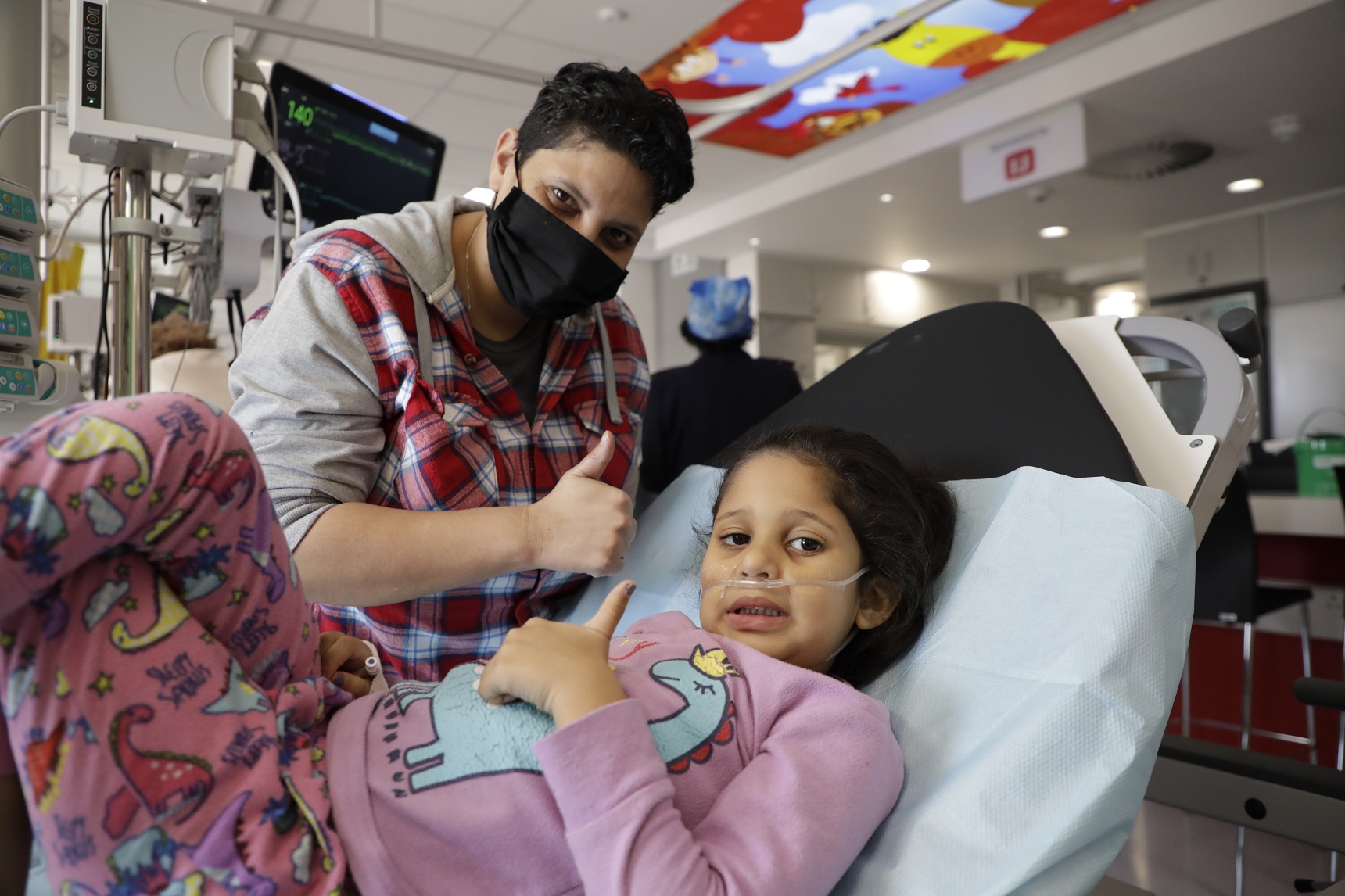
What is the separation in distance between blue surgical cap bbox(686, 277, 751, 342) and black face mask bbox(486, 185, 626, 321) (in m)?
1.58

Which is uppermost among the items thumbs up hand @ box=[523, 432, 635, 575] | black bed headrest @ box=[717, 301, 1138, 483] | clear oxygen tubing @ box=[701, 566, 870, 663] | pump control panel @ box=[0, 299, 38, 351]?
pump control panel @ box=[0, 299, 38, 351]

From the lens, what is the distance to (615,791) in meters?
0.73

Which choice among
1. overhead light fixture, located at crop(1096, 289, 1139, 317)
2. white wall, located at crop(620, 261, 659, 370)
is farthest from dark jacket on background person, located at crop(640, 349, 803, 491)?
overhead light fixture, located at crop(1096, 289, 1139, 317)

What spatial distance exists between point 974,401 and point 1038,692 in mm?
492

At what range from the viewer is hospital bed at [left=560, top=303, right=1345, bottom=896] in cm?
81

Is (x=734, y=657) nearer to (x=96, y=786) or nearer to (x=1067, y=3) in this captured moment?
(x=96, y=786)

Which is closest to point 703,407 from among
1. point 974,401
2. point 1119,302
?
point 974,401

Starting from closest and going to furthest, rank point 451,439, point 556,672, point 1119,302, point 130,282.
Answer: point 556,672, point 451,439, point 130,282, point 1119,302

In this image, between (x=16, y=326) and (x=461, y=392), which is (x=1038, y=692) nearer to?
(x=461, y=392)

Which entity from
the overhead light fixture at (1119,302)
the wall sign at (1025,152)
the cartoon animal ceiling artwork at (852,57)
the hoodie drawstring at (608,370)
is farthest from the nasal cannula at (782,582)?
the overhead light fixture at (1119,302)

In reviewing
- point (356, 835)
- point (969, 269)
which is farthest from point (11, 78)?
point (969, 269)

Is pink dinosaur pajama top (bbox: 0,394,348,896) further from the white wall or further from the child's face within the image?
the white wall

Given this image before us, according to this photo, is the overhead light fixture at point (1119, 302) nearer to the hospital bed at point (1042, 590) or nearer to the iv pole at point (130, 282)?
the hospital bed at point (1042, 590)

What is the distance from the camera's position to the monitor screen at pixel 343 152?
6.89 ft
